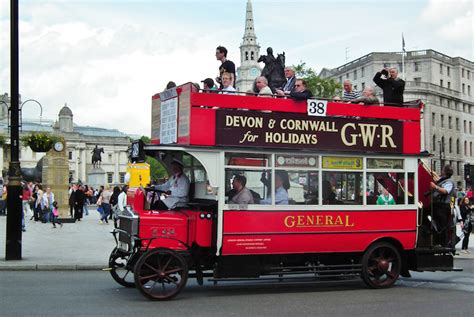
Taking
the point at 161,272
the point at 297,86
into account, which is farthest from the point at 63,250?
the point at 297,86

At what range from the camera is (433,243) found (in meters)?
11.6

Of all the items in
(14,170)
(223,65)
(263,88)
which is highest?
(223,65)

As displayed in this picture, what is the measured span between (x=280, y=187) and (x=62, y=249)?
918 cm

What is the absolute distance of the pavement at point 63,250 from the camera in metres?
14.0

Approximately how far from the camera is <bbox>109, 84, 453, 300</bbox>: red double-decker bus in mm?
Answer: 9945

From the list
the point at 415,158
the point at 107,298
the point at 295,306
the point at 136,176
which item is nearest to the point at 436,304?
the point at 295,306

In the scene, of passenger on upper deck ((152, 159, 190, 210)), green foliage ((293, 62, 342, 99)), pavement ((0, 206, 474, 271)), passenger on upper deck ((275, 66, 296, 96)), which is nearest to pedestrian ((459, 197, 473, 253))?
pavement ((0, 206, 474, 271))

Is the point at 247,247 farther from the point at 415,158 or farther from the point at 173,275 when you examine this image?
the point at 415,158

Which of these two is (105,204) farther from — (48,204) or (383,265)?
(383,265)

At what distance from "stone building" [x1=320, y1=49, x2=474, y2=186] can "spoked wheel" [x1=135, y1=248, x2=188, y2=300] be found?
86.1 m

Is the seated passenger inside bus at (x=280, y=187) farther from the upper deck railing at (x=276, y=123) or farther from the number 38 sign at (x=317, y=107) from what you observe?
the number 38 sign at (x=317, y=107)

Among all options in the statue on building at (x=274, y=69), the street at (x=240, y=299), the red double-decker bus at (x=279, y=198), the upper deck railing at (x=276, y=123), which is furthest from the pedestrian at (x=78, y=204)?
the upper deck railing at (x=276, y=123)

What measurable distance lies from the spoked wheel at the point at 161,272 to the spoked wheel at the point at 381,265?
10.7 feet

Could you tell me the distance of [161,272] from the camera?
9.60 meters
